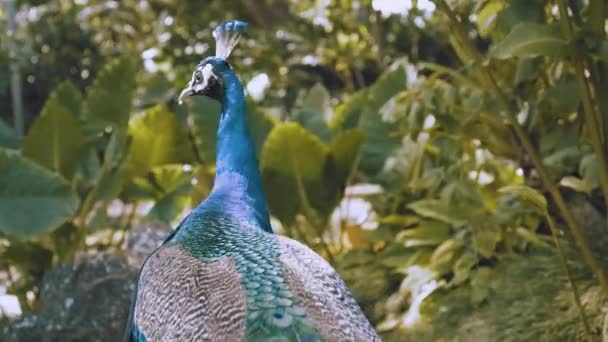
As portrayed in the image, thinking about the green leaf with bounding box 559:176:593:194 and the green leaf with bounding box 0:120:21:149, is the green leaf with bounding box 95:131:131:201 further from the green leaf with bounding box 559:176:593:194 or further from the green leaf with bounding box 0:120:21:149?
the green leaf with bounding box 559:176:593:194

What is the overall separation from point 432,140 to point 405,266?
496mm

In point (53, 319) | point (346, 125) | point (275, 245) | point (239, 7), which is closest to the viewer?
point (275, 245)

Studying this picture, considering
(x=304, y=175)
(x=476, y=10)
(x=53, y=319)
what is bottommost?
(x=53, y=319)

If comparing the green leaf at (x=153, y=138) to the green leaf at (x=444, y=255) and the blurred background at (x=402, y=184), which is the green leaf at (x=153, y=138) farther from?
the green leaf at (x=444, y=255)

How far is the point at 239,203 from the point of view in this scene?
6.42ft

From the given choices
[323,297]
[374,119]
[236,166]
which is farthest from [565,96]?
[374,119]

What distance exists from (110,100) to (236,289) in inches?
90.3

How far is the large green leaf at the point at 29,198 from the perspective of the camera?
2719mm

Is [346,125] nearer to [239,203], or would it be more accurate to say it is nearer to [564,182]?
[564,182]

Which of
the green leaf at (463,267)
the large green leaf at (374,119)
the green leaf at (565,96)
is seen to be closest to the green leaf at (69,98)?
the large green leaf at (374,119)

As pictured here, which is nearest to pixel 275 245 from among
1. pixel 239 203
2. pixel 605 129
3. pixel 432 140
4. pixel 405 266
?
pixel 239 203

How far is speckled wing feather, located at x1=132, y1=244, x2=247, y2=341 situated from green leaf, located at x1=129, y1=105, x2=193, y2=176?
1.98 metres

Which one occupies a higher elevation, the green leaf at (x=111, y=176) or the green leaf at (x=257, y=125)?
the green leaf at (x=257, y=125)

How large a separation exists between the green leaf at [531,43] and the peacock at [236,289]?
64 centimetres
